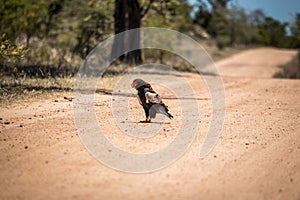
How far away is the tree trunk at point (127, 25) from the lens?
17969 mm

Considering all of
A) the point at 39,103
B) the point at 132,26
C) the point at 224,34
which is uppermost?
the point at 224,34

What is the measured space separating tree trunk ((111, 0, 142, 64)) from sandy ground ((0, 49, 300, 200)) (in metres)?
10.0

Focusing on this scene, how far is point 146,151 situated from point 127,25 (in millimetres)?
13575

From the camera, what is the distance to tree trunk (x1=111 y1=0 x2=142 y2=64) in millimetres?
17969

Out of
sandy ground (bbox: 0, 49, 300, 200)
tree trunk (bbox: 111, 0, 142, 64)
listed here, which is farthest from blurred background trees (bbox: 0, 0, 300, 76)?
sandy ground (bbox: 0, 49, 300, 200)

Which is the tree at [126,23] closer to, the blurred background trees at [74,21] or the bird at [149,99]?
the blurred background trees at [74,21]

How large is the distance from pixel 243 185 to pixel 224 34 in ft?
196

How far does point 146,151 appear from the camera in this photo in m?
5.39

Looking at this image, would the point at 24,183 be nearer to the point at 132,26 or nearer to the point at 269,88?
the point at 269,88

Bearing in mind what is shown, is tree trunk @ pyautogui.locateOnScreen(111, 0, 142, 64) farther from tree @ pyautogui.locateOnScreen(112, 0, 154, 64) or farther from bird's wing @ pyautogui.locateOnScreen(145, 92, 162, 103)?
bird's wing @ pyautogui.locateOnScreen(145, 92, 162, 103)

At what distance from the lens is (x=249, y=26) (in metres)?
67.6

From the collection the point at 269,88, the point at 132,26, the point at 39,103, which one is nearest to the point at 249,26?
the point at 132,26

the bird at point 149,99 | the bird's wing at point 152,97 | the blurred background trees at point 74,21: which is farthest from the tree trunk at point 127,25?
the bird's wing at point 152,97

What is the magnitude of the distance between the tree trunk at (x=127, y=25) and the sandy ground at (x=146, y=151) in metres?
10.0
